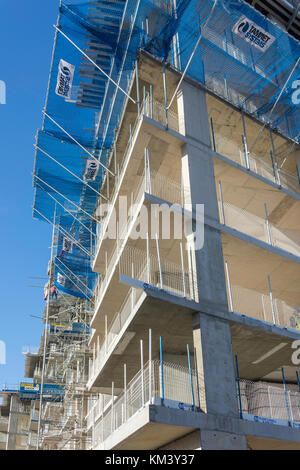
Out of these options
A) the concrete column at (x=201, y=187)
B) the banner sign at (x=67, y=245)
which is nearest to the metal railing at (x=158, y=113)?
the concrete column at (x=201, y=187)

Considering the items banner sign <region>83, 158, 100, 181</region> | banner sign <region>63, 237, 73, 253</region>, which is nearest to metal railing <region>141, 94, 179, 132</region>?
banner sign <region>83, 158, 100, 181</region>

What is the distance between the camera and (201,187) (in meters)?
15.4

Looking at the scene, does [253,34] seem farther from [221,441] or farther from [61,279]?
[61,279]

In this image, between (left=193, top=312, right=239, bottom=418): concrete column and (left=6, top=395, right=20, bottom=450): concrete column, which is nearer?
(left=193, top=312, right=239, bottom=418): concrete column

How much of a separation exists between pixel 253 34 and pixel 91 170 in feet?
32.7

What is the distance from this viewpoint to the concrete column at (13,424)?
1741 inches

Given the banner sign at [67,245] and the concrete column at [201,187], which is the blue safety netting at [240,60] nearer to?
the concrete column at [201,187]

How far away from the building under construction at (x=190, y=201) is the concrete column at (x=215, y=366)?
4cm

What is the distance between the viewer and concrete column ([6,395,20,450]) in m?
44.2

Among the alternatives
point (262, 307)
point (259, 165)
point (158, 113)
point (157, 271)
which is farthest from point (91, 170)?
point (262, 307)

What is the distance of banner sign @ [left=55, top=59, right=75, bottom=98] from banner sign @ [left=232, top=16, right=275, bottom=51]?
6733 millimetres

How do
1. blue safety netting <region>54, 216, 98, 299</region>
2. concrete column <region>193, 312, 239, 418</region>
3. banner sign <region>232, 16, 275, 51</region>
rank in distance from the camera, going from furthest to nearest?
1. blue safety netting <region>54, 216, 98, 299</region>
2. banner sign <region>232, 16, 275, 51</region>
3. concrete column <region>193, 312, 239, 418</region>

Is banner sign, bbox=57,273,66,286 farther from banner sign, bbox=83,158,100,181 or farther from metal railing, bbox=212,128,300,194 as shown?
metal railing, bbox=212,128,300,194

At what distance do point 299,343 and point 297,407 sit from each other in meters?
2.02
